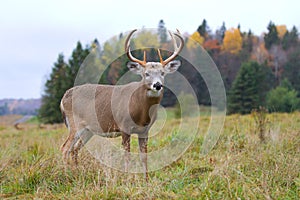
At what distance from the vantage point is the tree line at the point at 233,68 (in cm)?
1360

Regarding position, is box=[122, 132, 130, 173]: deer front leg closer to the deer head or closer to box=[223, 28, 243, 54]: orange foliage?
the deer head

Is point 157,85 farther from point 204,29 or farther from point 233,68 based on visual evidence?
point 204,29

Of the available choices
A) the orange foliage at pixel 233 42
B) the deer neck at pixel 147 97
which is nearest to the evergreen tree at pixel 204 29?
the orange foliage at pixel 233 42

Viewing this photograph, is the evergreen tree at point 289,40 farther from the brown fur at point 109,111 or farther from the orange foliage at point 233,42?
the brown fur at point 109,111

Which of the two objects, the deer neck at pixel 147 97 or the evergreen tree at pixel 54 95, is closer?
the deer neck at pixel 147 97

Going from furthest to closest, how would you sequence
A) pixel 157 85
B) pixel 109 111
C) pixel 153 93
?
1. pixel 109 111
2. pixel 153 93
3. pixel 157 85

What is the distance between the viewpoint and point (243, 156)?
16.3ft

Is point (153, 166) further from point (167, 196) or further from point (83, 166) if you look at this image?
point (167, 196)

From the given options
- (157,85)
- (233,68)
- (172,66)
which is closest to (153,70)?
(157,85)

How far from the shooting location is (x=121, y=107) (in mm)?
5875

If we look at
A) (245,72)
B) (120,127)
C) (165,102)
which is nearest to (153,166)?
(120,127)

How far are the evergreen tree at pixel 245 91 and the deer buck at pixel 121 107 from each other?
24.9m

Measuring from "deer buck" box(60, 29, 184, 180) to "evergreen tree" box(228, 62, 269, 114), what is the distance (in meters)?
24.9

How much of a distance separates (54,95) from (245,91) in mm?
17019
